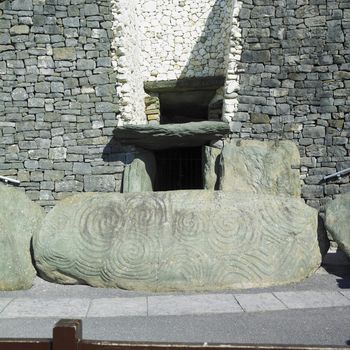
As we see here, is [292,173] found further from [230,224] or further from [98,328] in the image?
[98,328]

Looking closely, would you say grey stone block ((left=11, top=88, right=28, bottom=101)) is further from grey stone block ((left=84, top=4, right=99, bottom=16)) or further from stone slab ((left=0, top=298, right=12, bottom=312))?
stone slab ((left=0, top=298, right=12, bottom=312))

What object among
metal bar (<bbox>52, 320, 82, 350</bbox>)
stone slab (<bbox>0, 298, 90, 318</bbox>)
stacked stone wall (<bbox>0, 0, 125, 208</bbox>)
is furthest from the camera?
stacked stone wall (<bbox>0, 0, 125, 208</bbox>)

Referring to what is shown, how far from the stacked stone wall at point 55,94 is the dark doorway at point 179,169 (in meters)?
1.84

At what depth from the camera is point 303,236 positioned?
471 centimetres

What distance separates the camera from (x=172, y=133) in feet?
24.4

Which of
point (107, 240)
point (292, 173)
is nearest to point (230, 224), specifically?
point (107, 240)

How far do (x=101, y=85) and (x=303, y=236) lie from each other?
204 inches

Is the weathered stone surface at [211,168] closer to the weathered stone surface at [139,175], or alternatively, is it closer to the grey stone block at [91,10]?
the weathered stone surface at [139,175]

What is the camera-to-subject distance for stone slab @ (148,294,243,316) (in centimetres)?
375

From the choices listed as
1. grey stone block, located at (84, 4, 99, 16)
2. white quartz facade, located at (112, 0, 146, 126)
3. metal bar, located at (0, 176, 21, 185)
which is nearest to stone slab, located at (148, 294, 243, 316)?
white quartz facade, located at (112, 0, 146, 126)

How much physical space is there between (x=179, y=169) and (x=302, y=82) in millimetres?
3462

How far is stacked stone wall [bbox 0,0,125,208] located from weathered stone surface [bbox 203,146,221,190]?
196 centimetres

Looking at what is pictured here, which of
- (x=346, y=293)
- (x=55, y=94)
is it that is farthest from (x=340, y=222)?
(x=55, y=94)

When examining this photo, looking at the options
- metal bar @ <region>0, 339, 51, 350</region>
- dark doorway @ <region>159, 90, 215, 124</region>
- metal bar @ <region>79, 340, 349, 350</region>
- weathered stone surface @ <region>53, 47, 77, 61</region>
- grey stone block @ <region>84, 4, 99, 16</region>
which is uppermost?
grey stone block @ <region>84, 4, 99, 16</region>
